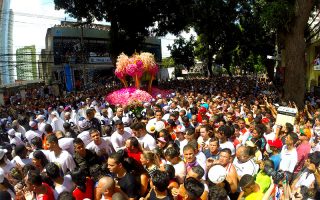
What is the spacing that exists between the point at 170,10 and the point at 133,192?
24.4 metres

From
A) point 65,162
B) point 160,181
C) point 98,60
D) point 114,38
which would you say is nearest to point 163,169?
point 160,181

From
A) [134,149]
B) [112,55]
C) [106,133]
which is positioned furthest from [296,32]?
[112,55]

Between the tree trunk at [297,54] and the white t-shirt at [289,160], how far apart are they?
11.0m

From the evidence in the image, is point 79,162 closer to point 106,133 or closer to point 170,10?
point 106,133

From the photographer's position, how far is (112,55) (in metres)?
28.4

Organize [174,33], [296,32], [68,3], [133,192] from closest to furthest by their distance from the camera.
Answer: [133,192] → [296,32] → [68,3] → [174,33]

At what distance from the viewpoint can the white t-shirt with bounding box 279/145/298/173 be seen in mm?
5665

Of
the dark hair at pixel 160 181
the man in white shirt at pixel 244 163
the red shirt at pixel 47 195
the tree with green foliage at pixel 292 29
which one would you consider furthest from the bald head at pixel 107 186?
the tree with green foliage at pixel 292 29

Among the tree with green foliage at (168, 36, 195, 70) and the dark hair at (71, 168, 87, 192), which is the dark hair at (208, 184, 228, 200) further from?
the tree with green foliage at (168, 36, 195, 70)

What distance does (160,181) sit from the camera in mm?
3938

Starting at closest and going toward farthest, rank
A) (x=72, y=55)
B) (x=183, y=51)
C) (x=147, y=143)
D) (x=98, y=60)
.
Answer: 1. (x=147, y=143)
2. (x=72, y=55)
3. (x=98, y=60)
4. (x=183, y=51)

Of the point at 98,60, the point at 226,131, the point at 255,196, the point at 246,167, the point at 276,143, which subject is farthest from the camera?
the point at 98,60

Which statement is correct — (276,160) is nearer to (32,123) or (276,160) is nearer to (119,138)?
(119,138)

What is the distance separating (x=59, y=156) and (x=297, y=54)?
13.0m
